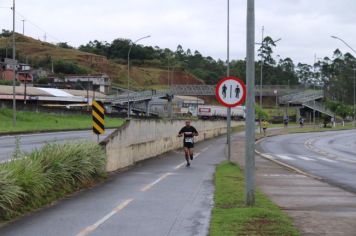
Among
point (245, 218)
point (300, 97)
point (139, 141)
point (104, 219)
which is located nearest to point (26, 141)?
point (139, 141)

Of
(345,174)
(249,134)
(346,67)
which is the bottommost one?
(345,174)

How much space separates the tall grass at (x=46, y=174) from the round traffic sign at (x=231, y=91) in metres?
3.88

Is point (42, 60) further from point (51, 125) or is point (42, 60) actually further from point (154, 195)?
point (154, 195)

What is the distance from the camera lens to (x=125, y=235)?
8625 mm

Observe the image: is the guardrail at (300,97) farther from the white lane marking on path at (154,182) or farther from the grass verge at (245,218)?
the grass verge at (245,218)

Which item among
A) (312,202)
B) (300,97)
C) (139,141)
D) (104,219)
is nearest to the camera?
(104,219)

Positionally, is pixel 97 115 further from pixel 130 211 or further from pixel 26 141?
pixel 26 141

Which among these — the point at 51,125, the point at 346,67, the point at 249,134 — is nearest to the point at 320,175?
the point at 249,134

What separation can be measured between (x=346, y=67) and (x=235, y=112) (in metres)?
80.5

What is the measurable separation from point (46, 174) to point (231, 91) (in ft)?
23.3

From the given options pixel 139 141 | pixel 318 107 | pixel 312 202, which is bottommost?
pixel 312 202

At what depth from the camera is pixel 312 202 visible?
12.5 m

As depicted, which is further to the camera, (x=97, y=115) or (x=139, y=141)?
(x=139, y=141)

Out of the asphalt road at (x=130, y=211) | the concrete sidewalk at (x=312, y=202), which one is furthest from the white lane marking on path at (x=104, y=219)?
the concrete sidewalk at (x=312, y=202)
